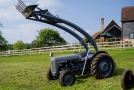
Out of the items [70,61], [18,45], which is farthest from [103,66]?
[18,45]

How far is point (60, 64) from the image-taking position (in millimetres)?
8281

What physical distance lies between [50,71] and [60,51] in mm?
19823

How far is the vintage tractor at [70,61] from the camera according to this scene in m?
7.50

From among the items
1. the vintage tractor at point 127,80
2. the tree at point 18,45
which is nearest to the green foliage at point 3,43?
the tree at point 18,45

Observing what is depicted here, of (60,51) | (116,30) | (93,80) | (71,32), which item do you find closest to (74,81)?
(93,80)

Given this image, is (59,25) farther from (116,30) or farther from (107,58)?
(116,30)

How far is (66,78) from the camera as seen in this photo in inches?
296

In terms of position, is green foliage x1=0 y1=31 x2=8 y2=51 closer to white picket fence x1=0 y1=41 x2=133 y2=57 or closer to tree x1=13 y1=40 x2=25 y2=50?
tree x1=13 y1=40 x2=25 y2=50

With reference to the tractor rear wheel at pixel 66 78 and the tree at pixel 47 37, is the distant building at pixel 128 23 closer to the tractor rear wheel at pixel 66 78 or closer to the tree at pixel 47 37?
the tractor rear wheel at pixel 66 78

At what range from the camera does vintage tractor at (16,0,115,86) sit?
750 cm

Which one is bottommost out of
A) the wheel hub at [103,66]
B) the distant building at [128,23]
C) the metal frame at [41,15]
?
the wheel hub at [103,66]

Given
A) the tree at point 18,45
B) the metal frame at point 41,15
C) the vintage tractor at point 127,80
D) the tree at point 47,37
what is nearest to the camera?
the vintage tractor at point 127,80

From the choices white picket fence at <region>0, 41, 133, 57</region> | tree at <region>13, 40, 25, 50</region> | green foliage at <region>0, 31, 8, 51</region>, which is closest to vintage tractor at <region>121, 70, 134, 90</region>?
white picket fence at <region>0, 41, 133, 57</region>

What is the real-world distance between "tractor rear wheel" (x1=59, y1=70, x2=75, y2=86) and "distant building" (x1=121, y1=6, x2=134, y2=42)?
30.2m
